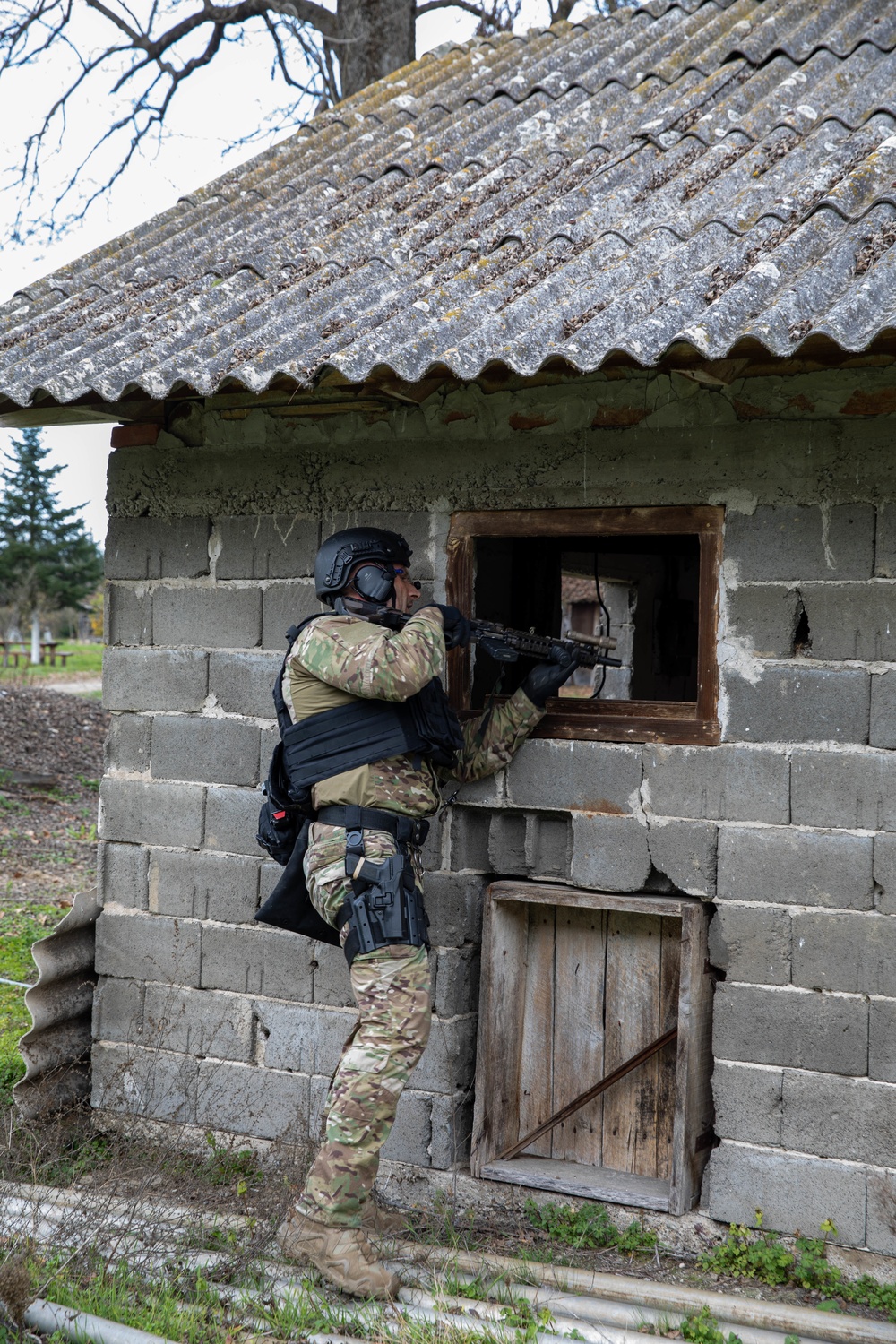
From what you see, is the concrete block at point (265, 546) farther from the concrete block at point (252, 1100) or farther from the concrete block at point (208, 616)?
the concrete block at point (252, 1100)

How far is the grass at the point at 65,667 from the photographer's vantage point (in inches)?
947

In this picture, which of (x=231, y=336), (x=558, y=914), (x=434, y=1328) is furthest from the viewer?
(x=558, y=914)

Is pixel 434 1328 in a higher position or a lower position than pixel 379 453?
lower

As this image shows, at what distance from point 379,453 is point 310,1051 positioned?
2.30m

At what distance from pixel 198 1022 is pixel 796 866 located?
2455 millimetres

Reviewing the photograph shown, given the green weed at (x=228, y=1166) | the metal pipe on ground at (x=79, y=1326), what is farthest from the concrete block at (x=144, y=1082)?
the metal pipe on ground at (x=79, y=1326)

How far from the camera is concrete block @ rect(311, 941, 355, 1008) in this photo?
4562 millimetres

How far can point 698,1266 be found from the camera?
3947 mm

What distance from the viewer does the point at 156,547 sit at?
A: 4953mm

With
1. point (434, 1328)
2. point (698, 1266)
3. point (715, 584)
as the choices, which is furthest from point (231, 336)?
point (698, 1266)

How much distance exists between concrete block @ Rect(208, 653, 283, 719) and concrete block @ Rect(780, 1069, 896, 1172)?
232cm

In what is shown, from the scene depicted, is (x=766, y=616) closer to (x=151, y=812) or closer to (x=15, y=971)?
(x=151, y=812)

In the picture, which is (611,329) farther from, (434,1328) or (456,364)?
(434,1328)

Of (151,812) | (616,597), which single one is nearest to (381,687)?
(151,812)
